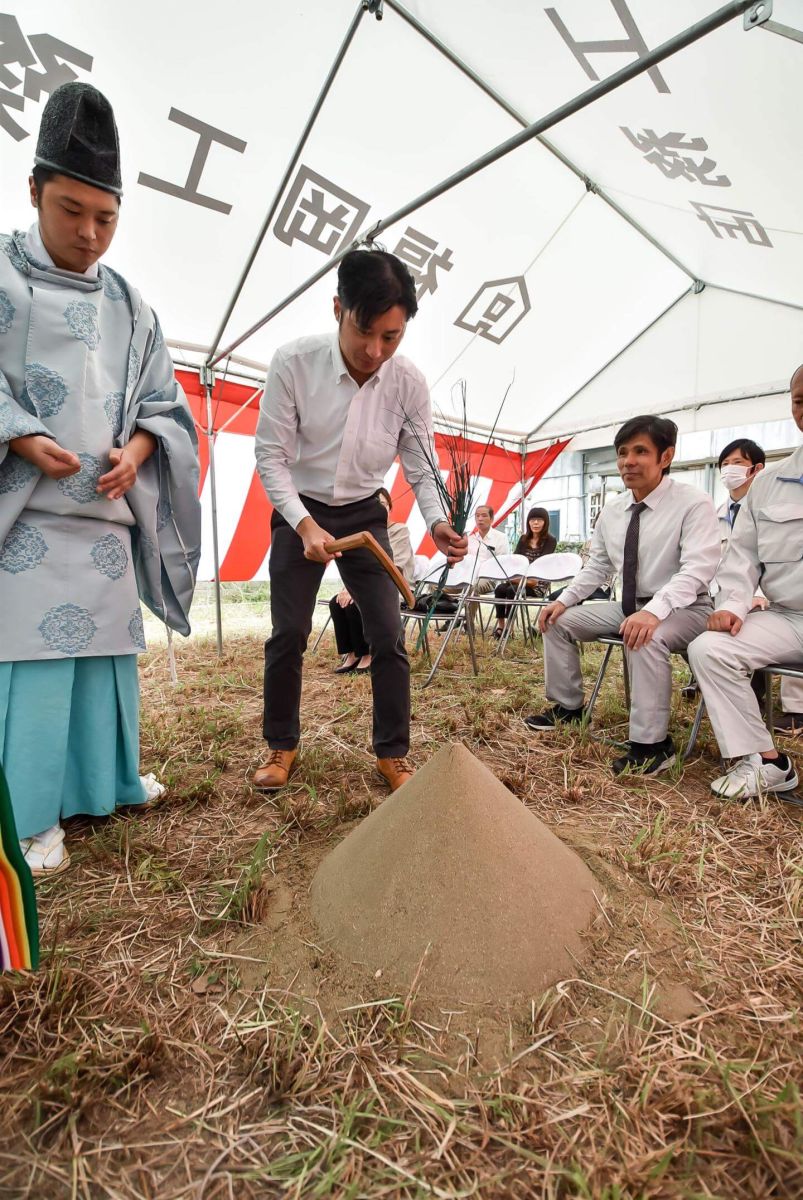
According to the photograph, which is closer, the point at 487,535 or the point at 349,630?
the point at 349,630

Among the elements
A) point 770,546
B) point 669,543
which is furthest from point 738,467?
point 770,546

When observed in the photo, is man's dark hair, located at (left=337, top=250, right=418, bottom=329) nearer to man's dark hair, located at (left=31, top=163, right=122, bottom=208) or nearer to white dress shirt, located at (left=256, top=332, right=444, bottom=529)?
white dress shirt, located at (left=256, top=332, right=444, bottom=529)

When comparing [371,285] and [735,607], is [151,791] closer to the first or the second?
[371,285]

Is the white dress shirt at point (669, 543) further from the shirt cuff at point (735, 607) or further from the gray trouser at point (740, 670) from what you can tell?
the gray trouser at point (740, 670)

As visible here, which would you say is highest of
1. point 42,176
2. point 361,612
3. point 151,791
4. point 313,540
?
point 42,176

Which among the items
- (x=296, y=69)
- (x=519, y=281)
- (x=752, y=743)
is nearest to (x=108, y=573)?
(x=752, y=743)

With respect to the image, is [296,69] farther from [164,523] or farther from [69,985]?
[69,985]

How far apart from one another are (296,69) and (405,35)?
24.5 inches

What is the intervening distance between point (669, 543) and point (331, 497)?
1.39 meters

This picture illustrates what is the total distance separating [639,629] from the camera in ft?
6.77

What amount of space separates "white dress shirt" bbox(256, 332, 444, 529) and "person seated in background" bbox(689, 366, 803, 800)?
47.3 inches

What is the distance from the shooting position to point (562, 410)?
6871mm

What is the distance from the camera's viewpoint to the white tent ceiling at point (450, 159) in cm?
271

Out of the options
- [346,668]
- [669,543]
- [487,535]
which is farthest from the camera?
[487,535]
